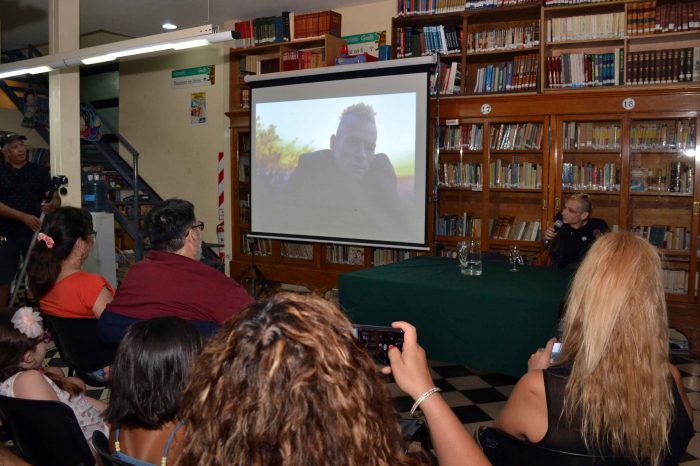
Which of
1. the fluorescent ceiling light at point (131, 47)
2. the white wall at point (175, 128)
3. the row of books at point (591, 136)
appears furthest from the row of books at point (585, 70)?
the white wall at point (175, 128)

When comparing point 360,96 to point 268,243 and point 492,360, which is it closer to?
point 268,243

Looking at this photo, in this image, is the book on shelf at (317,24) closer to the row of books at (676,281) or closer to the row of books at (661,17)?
the row of books at (661,17)

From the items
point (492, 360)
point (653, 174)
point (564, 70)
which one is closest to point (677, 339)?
point (653, 174)

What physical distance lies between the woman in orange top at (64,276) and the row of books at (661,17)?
445cm

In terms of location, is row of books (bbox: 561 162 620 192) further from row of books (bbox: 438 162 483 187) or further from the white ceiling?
the white ceiling

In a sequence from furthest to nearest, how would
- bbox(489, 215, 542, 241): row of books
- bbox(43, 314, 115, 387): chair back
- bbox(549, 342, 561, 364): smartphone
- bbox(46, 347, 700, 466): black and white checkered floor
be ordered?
bbox(489, 215, 542, 241): row of books
bbox(46, 347, 700, 466): black and white checkered floor
bbox(43, 314, 115, 387): chair back
bbox(549, 342, 561, 364): smartphone

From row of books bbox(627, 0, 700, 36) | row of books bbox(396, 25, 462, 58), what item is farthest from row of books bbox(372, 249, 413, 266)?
row of books bbox(627, 0, 700, 36)

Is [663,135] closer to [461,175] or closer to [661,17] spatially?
[661,17]

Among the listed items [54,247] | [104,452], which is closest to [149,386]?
[104,452]

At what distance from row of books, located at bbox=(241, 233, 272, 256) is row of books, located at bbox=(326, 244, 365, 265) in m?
0.81

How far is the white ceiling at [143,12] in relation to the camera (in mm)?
6266

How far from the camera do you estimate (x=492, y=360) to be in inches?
121

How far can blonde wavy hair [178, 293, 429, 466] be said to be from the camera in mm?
682

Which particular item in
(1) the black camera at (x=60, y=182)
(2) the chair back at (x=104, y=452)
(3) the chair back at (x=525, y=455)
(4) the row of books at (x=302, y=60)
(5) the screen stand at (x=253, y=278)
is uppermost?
(4) the row of books at (x=302, y=60)
